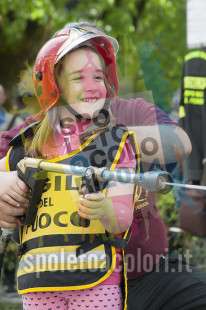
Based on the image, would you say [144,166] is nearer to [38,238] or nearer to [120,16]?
[38,238]

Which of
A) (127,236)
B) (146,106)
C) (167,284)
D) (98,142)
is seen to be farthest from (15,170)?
(167,284)

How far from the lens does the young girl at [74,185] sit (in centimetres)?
179

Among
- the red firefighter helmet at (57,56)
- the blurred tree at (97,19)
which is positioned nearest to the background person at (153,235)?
the red firefighter helmet at (57,56)

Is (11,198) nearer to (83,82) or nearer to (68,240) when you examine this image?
(68,240)

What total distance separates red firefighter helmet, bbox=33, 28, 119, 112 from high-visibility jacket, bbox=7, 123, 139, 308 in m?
0.25

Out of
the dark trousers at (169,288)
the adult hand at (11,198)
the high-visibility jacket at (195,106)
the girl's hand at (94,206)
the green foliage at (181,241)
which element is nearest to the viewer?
the girl's hand at (94,206)

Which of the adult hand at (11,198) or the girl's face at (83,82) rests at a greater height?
the girl's face at (83,82)

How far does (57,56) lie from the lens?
191cm

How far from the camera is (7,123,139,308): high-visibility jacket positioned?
1.80m

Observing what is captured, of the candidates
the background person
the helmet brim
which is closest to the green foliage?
the background person

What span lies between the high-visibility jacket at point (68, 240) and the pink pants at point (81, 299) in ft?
0.11

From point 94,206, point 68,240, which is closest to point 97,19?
point 68,240

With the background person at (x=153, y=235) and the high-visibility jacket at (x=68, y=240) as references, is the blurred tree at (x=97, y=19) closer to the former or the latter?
the background person at (x=153, y=235)

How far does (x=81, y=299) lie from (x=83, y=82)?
80 cm
